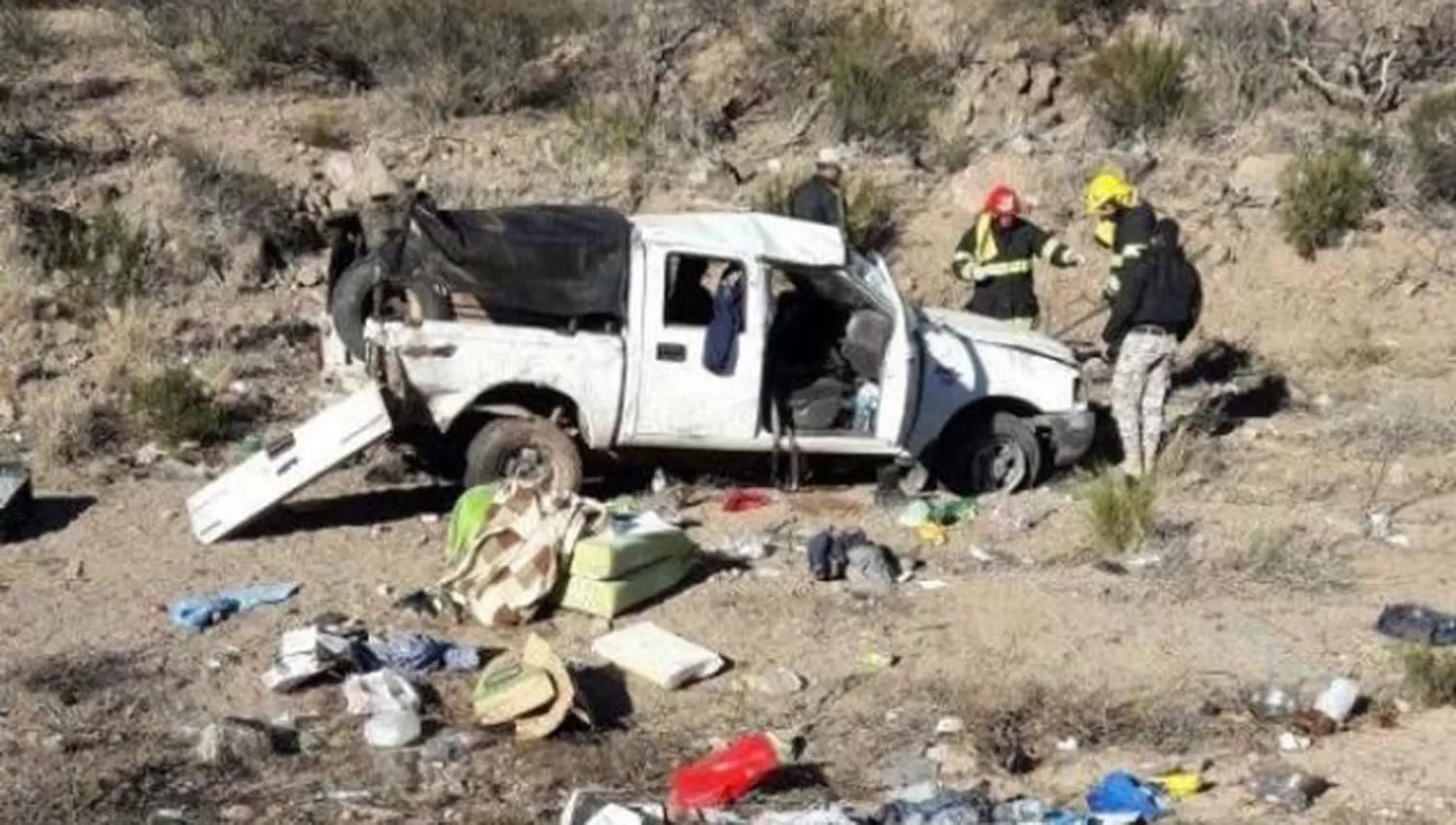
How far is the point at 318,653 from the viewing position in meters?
10.6

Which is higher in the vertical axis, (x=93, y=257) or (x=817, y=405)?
(x=93, y=257)

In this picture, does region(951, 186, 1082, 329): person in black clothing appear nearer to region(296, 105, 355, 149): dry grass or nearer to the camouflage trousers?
the camouflage trousers

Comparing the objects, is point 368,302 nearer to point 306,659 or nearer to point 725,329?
point 725,329

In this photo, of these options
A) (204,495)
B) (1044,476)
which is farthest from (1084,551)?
(204,495)

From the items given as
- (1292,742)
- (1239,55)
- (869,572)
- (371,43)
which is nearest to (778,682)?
(869,572)

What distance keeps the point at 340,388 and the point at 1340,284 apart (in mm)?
8991

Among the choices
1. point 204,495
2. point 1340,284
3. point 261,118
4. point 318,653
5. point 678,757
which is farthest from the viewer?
point 261,118

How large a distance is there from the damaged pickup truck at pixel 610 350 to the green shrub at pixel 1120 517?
4.31 feet

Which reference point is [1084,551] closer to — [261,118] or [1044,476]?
[1044,476]

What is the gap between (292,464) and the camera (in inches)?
495

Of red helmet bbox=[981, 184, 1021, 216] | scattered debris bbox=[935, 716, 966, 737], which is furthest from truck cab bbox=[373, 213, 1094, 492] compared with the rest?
scattered debris bbox=[935, 716, 966, 737]

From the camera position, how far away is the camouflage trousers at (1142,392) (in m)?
14.3

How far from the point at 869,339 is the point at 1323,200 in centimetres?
726

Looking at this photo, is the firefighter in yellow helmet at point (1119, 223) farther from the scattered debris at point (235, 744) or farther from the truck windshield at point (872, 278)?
the scattered debris at point (235, 744)
